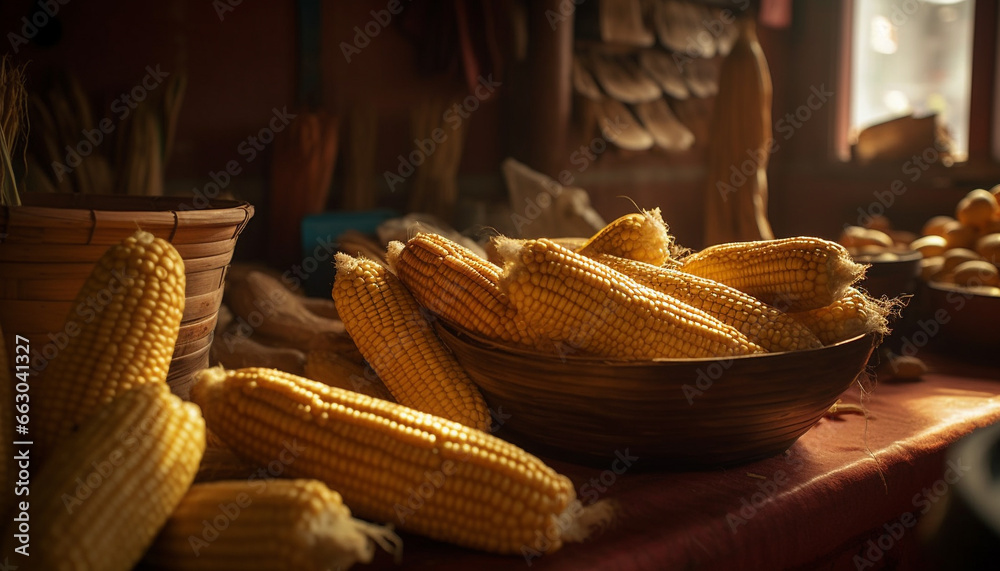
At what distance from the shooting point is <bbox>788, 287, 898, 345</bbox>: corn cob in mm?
1146

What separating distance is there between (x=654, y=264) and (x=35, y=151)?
215cm

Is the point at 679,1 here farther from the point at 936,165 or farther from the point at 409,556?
the point at 409,556

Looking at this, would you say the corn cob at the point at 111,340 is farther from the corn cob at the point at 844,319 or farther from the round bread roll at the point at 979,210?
the round bread roll at the point at 979,210

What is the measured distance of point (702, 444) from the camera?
3.42ft

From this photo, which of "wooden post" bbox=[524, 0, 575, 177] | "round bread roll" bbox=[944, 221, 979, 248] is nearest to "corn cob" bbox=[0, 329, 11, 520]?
"round bread roll" bbox=[944, 221, 979, 248]

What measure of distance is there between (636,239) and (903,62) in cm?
522

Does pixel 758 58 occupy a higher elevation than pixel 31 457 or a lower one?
higher

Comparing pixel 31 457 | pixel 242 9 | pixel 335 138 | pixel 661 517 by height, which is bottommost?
pixel 661 517

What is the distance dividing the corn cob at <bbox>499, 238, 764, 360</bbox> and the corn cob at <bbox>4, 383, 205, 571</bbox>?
465 mm

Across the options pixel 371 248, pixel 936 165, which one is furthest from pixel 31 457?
pixel 936 165

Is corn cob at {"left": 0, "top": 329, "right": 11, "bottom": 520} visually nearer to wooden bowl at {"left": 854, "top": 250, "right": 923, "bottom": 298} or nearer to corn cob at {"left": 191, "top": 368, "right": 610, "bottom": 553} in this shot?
corn cob at {"left": 191, "top": 368, "right": 610, "bottom": 553}

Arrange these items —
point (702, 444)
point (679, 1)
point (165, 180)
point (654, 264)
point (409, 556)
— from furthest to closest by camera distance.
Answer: point (679, 1), point (165, 180), point (654, 264), point (702, 444), point (409, 556)

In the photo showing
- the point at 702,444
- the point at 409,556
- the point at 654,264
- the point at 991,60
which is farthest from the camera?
the point at 991,60

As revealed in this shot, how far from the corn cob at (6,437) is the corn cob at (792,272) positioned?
1087 millimetres
